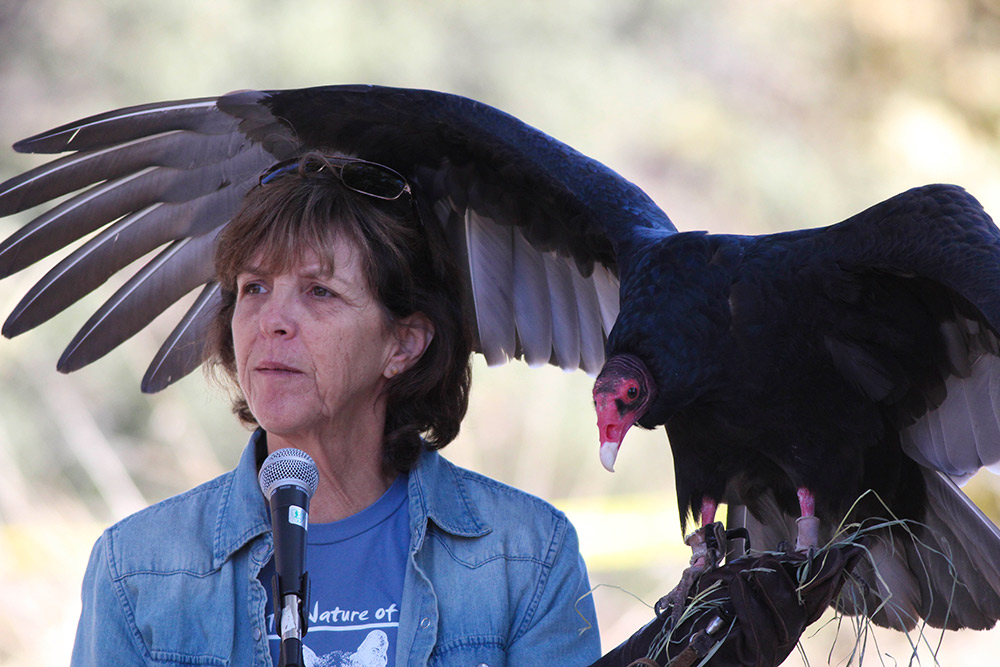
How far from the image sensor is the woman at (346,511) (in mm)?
1747

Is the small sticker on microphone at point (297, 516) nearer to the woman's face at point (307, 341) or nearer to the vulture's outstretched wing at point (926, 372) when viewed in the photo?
the woman's face at point (307, 341)

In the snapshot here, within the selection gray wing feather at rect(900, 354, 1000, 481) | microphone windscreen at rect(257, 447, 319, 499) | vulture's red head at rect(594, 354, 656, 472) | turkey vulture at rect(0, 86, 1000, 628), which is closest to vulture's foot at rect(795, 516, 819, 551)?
turkey vulture at rect(0, 86, 1000, 628)

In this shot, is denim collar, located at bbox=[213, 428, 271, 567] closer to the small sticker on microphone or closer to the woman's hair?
the woman's hair

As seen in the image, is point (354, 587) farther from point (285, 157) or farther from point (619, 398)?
point (285, 157)

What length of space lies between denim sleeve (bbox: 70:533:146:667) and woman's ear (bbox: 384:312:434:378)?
0.60m

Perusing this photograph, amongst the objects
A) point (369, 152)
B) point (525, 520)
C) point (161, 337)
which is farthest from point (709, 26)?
point (525, 520)

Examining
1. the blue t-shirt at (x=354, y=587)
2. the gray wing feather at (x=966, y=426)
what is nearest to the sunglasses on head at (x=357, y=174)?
the blue t-shirt at (x=354, y=587)

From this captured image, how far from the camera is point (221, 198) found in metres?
2.70

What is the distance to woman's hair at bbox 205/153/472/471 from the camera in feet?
6.22

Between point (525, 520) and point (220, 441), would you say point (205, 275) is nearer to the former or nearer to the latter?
point (525, 520)

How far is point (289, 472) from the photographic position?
1.27 meters

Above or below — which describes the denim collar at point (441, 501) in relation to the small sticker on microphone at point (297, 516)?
above

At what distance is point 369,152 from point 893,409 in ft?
4.39

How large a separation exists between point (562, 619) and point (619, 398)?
0.42m
